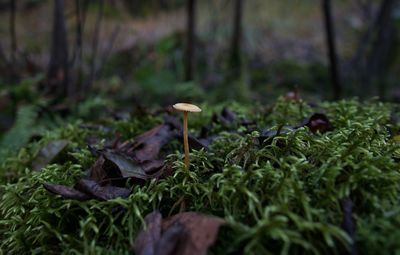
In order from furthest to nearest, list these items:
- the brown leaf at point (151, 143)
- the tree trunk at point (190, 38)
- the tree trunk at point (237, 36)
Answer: the tree trunk at point (237, 36)
the tree trunk at point (190, 38)
the brown leaf at point (151, 143)

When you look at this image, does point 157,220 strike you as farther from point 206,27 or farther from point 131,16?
point 131,16

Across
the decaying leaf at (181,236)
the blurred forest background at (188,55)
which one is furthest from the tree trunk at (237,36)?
the decaying leaf at (181,236)

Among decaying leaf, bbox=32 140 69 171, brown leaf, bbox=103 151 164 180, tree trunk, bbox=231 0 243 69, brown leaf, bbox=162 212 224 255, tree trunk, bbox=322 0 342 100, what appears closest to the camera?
brown leaf, bbox=162 212 224 255

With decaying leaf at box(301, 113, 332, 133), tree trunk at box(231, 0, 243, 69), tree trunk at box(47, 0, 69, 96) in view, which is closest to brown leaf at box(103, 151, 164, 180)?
decaying leaf at box(301, 113, 332, 133)

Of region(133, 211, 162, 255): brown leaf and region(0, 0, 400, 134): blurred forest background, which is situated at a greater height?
region(0, 0, 400, 134): blurred forest background

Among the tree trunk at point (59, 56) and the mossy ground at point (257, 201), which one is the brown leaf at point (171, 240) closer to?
the mossy ground at point (257, 201)

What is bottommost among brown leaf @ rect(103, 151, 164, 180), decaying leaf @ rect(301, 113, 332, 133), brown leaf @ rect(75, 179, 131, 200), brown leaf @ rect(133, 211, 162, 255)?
brown leaf @ rect(133, 211, 162, 255)

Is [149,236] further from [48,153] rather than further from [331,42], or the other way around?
[331,42]

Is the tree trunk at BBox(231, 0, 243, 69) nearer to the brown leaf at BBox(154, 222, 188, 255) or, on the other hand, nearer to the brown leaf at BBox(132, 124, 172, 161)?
the brown leaf at BBox(132, 124, 172, 161)
